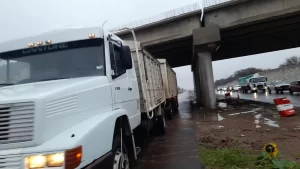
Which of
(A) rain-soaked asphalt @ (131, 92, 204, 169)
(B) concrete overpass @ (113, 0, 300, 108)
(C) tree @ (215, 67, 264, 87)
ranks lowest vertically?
(A) rain-soaked asphalt @ (131, 92, 204, 169)

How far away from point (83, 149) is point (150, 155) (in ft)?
14.9

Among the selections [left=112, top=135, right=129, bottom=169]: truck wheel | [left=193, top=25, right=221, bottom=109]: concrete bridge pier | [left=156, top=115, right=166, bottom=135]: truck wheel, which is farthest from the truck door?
[left=193, top=25, right=221, bottom=109]: concrete bridge pier

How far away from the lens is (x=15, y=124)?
10.0 ft

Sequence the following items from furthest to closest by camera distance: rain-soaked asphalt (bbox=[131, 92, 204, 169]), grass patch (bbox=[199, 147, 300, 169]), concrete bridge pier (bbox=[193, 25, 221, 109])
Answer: concrete bridge pier (bbox=[193, 25, 221, 109]), rain-soaked asphalt (bbox=[131, 92, 204, 169]), grass patch (bbox=[199, 147, 300, 169])

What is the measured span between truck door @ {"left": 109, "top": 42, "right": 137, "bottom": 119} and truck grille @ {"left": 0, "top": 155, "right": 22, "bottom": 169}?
2135 mm

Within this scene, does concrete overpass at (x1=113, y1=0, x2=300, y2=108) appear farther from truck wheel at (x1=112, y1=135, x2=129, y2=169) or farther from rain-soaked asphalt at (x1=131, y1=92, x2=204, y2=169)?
truck wheel at (x1=112, y1=135, x2=129, y2=169)

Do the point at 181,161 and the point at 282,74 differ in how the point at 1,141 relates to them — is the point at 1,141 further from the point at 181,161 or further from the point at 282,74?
the point at 282,74

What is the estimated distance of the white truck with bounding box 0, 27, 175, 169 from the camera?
3031 millimetres

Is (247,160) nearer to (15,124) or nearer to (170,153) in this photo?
(170,153)

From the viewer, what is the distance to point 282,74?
247ft

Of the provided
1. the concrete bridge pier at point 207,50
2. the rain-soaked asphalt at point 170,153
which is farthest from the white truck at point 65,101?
the concrete bridge pier at point 207,50

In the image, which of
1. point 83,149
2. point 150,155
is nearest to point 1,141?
point 83,149

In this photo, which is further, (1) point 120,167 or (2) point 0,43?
(2) point 0,43

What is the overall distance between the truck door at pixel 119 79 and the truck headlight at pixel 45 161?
6.65 feet
